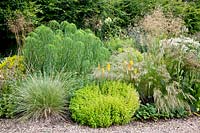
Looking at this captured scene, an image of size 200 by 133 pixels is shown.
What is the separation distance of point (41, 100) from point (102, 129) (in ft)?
3.04

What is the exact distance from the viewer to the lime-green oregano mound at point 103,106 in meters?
5.26

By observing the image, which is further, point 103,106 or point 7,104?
point 7,104

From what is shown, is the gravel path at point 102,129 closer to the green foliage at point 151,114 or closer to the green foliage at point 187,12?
the green foliage at point 151,114

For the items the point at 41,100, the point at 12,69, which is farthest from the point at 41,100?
the point at 12,69

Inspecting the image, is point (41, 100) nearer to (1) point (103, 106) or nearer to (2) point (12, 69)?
(1) point (103, 106)

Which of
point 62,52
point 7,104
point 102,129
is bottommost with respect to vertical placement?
point 102,129

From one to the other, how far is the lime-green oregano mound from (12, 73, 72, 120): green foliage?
0.68 ft

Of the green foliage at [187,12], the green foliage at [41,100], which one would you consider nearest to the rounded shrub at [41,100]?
the green foliage at [41,100]

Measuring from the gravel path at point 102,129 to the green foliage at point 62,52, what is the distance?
1399mm

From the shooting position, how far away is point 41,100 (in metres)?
5.49

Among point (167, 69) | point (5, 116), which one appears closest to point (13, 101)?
point (5, 116)

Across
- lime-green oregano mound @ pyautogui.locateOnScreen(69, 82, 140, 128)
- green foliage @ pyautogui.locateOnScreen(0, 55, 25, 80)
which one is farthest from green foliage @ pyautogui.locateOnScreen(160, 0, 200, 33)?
lime-green oregano mound @ pyautogui.locateOnScreen(69, 82, 140, 128)

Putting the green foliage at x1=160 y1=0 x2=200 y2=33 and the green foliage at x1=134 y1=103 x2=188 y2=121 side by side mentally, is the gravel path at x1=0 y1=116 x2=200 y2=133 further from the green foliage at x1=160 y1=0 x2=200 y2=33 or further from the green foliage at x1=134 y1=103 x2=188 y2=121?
the green foliage at x1=160 y1=0 x2=200 y2=33

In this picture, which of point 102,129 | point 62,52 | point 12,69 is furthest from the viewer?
point 62,52
